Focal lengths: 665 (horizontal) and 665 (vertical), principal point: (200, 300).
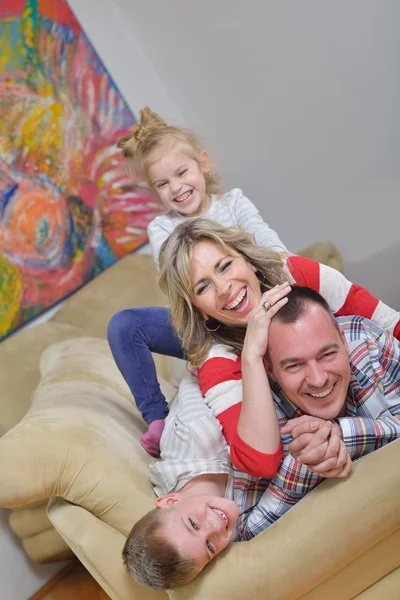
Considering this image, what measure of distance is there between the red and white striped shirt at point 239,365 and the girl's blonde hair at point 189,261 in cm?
4

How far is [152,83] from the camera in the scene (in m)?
3.06

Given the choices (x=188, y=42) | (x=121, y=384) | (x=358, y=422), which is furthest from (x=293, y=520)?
(x=188, y=42)

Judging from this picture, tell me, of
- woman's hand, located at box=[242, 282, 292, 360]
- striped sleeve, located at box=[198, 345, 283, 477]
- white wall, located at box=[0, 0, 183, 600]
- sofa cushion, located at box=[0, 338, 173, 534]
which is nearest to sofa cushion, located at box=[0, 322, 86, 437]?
white wall, located at box=[0, 0, 183, 600]

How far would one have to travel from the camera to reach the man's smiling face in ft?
4.42

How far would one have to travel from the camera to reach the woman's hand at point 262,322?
4.63 feet

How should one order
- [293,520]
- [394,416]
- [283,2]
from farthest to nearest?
1. [283,2]
2. [394,416]
3. [293,520]

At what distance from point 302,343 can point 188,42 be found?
200 cm

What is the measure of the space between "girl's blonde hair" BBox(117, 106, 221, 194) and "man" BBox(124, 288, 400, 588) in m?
0.95

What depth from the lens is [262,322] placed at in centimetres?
142

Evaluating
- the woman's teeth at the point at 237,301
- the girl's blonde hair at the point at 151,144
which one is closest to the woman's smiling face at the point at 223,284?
the woman's teeth at the point at 237,301

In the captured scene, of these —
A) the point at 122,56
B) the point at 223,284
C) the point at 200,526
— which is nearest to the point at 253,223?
the point at 223,284

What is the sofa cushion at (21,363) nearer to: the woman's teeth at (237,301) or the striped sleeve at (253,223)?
the striped sleeve at (253,223)

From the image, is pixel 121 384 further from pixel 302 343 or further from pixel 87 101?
pixel 87 101

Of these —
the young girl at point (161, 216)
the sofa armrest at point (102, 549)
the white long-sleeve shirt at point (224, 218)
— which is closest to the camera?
the sofa armrest at point (102, 549)
